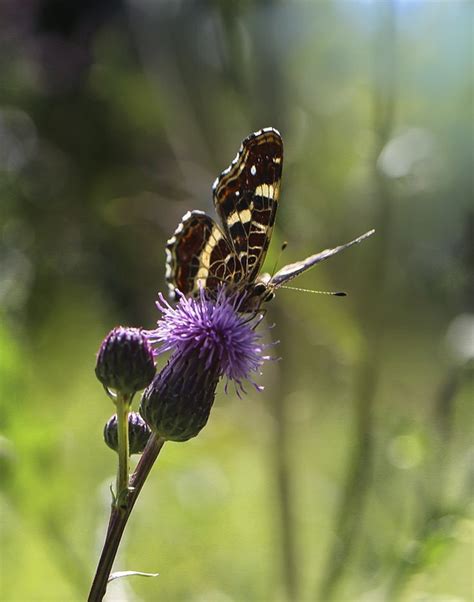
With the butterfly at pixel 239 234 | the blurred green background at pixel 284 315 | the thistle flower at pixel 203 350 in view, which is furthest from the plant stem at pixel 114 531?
the blurred green background at pixel 284 315

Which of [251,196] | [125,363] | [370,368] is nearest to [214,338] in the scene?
[125,363]

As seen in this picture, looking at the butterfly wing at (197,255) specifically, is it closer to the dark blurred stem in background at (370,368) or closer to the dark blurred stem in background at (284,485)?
the dark blurred stem in background at (370,368)

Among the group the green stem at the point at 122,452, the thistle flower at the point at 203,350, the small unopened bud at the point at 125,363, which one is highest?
the thistle flower at the point at 203,350

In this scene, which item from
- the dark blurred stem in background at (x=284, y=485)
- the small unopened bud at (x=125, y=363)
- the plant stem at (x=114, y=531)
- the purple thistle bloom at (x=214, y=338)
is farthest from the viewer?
the dark blurred stem in background at (x=284, y=485)

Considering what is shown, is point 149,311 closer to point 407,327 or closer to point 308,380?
point 308,380

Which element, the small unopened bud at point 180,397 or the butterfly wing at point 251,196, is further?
the butterfly wing at point 251,196

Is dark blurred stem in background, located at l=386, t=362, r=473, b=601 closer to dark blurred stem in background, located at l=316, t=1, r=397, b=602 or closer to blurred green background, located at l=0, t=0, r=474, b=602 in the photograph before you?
blurred green background, located at l=0, t=0, r=474, b=602

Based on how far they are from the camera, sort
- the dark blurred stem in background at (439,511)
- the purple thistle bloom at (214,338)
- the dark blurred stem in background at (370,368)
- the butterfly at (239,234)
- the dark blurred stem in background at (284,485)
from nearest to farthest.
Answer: the purple thistle bloom at (214,338) → the butterfly at (239,234) → the dark blurred stem in background at (439,511) → the dark blurred stem in background at (370,368) → the dark blurred stem in background at (284,485)

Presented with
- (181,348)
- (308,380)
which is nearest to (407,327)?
(308,380)
